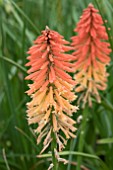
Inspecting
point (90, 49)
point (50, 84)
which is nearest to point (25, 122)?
point (90, 49)

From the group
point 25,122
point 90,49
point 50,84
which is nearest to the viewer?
point 50,84

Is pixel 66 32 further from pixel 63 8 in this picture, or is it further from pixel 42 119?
pixel 42 119

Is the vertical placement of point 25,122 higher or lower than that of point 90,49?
lower

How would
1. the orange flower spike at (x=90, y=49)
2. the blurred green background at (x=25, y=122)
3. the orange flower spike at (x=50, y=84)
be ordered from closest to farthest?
the orange flower spike at (x=50, y=84), the orange flower spike at (x=90, y=49), the blurred green background at (x=25, y=122)

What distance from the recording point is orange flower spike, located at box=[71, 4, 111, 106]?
312cm

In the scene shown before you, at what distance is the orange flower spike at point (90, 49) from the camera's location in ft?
10.2

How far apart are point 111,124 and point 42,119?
196 cm

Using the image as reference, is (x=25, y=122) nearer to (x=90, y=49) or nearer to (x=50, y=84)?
(x=90, y=49)

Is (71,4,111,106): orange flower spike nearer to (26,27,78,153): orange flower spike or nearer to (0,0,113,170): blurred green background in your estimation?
(0,0,113,170): blurred green background

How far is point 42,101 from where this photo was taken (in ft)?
7.96

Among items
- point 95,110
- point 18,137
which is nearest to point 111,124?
point 95,110

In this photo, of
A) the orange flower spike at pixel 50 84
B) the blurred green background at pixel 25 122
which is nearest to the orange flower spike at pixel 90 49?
the blurred green background at pixel 25 122

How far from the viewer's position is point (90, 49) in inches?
128

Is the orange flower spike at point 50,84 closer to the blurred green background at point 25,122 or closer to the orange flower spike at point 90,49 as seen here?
the orange flower spike at point 90,49
